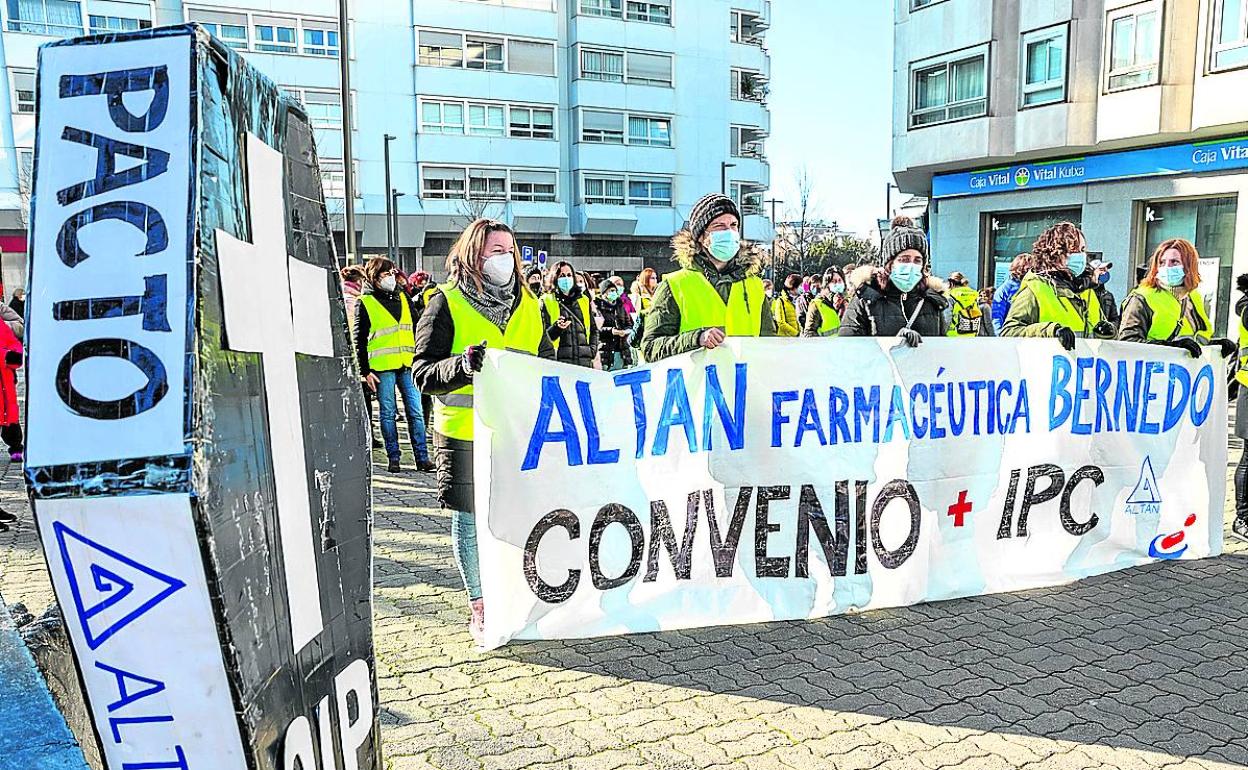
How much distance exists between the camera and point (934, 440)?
475 cm

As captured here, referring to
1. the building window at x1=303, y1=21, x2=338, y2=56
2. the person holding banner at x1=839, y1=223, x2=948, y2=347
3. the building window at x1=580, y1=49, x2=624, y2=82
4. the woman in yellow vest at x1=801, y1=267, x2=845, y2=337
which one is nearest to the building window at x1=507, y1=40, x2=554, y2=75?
the building window at x1=580, y1=49, x2=624, y2=82

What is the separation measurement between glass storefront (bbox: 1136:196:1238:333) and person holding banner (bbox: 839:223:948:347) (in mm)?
14924

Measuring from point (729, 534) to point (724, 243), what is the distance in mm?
1476

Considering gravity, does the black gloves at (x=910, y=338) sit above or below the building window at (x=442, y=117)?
below

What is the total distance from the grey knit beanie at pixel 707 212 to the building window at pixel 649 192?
39.0 meters

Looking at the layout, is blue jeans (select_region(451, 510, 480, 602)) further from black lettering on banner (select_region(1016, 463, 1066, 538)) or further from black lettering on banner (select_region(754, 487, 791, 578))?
black lettering on banner (select_region(1016, 463, 1066, 538))

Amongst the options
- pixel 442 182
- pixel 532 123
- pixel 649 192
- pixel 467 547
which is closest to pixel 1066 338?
pixel 467 547

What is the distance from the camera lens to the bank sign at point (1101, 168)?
17.6 metres

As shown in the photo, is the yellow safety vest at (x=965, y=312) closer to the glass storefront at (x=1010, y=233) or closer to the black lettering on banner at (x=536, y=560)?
the black lettering on banner at (x=536, y=560)

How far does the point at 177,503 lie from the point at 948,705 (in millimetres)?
3316

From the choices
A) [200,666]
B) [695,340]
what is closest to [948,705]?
[695,340]

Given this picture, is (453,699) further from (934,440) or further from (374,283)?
(374,283)

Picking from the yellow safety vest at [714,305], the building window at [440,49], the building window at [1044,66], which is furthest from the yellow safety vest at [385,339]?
the building window at [440,49]

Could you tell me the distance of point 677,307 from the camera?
4.68 meters
